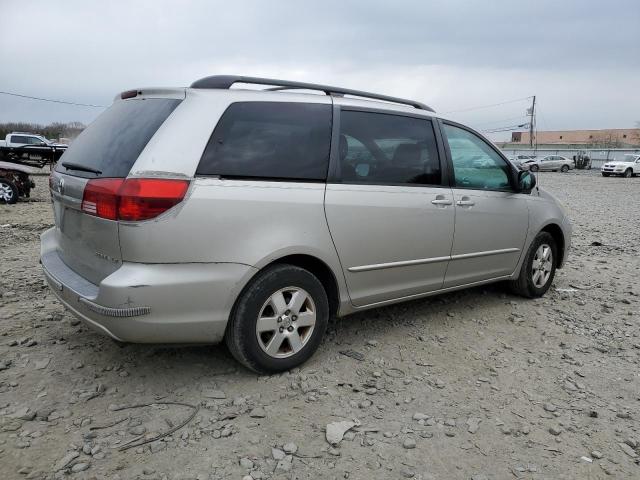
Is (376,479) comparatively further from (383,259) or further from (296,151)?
(296,151)

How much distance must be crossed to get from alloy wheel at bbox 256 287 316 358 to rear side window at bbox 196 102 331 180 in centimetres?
72

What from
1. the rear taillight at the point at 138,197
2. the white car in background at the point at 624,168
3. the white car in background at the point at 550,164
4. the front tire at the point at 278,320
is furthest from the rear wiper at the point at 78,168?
the white car in background at the point at 550,164

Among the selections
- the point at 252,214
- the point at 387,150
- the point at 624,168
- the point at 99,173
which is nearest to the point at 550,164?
the point at 624,168

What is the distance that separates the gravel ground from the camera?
245 centimetres

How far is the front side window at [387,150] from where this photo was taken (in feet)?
11.4

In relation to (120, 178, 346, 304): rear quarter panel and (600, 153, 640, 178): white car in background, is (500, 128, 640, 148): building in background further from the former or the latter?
(120, 178, 346, 304): rear quarter panel

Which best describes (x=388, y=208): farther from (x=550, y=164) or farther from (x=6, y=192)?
(x=550, y=164)

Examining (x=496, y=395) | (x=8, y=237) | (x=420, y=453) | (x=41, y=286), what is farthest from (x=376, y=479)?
(x=8, y=237)

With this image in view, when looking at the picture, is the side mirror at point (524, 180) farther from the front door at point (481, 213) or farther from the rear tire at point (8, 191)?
the rear tire at point (8, 191)

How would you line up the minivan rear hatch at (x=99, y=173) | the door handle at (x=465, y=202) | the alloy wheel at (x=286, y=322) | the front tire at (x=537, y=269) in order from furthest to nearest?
1. the front tire at (x=537, y=269)
2. the door handle at (x=465, y=202)
3. the alloy wheel at (x=286, y=322)
4. the minivan rear hatch at (x=99, y=173)

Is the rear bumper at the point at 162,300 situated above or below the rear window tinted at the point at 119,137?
below

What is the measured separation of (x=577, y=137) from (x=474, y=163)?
86866 mm

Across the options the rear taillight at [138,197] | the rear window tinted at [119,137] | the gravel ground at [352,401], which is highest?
the rear window tinted at [119,137]

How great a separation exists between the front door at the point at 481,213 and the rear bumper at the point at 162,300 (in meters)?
1.95
